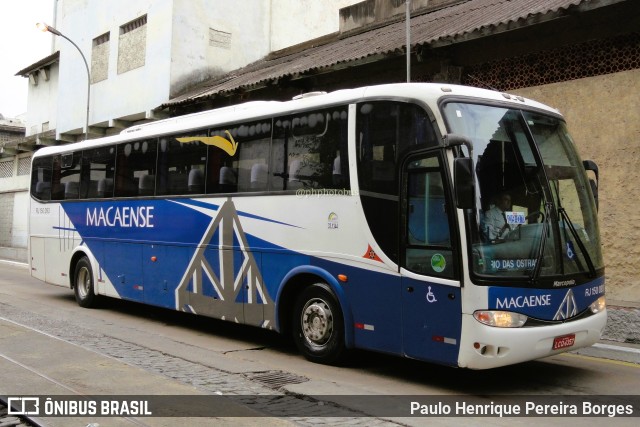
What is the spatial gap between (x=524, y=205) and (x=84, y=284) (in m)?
9.04

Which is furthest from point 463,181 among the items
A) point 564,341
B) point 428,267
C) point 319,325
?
point 319,325

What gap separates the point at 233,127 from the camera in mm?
8883

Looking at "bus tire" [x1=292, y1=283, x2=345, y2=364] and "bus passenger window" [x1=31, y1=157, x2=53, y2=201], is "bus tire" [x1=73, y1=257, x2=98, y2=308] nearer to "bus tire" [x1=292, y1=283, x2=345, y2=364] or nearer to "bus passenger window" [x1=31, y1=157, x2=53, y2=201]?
"bus passenger window" [x1=31, y1=157, x2=53, y2=201]

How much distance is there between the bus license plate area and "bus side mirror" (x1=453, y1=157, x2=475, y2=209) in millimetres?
1608

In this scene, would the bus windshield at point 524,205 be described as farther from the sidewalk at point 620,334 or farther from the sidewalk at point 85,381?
the sidewalk at point 85,381

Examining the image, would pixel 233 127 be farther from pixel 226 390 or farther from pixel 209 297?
pixel 226 390

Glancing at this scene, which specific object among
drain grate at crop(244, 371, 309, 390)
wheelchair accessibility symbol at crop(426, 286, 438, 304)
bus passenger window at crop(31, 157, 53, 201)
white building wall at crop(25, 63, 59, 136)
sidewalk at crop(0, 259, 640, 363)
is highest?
white building wall at crop(25, 63, 59, 136)

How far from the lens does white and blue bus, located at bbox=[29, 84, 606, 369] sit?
234 inches

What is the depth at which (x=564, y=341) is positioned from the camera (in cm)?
623

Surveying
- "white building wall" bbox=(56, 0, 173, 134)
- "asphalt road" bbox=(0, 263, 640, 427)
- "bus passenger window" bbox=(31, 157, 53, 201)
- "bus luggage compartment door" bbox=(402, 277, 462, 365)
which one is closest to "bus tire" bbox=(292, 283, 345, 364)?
"asphalt road" bbox=(0, 263, 640, 427)

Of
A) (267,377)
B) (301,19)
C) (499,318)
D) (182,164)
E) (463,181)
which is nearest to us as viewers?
(463,181)

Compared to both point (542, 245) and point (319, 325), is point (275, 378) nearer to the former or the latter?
point (319, 325)

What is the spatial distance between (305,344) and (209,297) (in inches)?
78.9

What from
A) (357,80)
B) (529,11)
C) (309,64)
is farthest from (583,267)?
(309,64)
